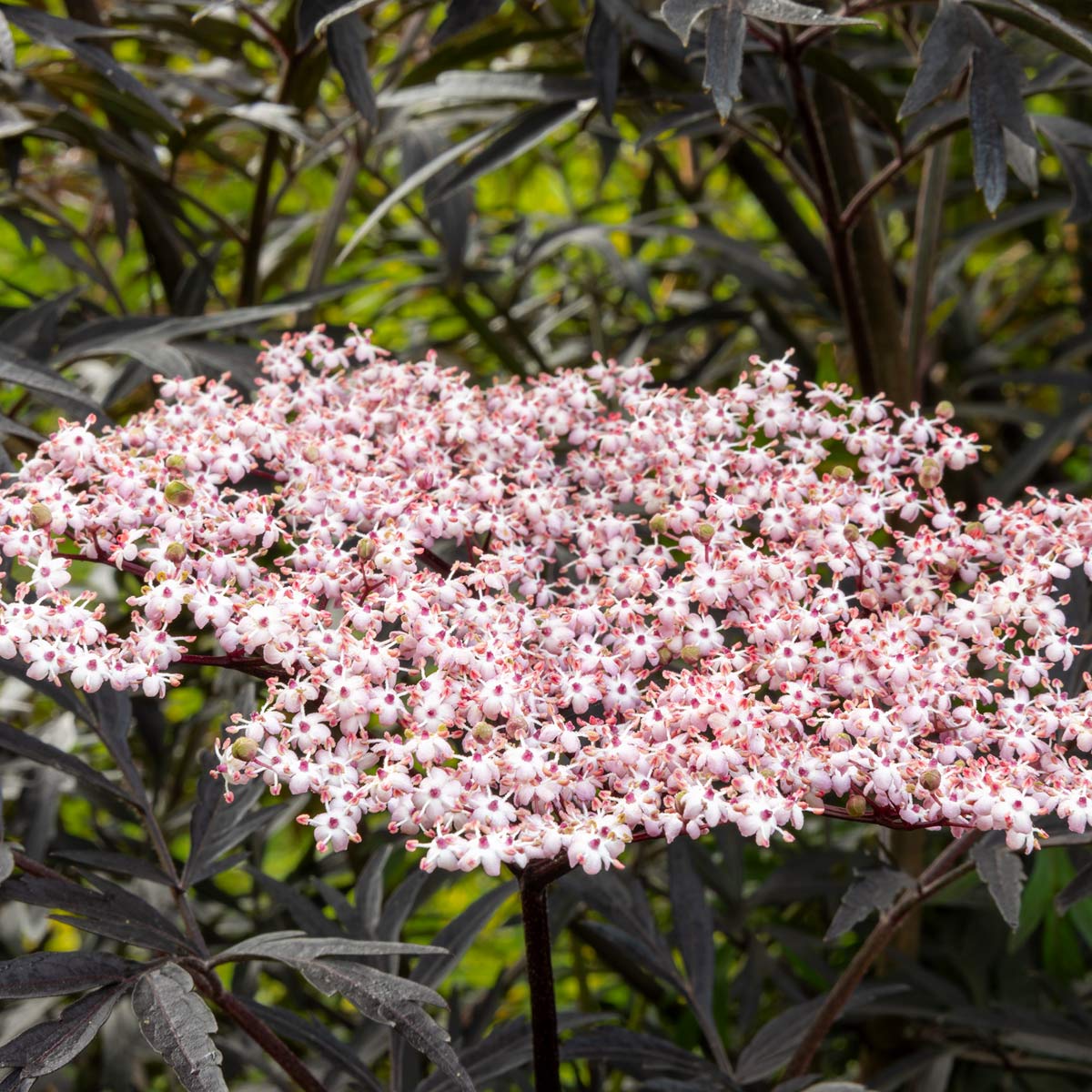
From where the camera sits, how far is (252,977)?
1318 millimetres

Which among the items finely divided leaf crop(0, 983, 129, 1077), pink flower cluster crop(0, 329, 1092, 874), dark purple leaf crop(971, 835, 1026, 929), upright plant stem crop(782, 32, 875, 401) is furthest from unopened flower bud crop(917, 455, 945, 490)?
finely divided leaf crop(0, 983, 129, 1077)

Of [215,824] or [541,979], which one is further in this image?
[215,824]

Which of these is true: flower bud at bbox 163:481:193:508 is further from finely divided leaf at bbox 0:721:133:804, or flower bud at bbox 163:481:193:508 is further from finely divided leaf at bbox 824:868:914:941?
finely divided leaf at bbox 824:868:914:941

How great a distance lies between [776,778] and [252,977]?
0.87 m

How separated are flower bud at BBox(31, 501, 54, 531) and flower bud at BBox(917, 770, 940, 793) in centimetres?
47

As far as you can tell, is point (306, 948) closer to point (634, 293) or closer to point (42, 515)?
point (42, 515)

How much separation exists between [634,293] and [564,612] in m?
0.87

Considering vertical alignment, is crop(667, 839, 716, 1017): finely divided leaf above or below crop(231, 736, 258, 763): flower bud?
below

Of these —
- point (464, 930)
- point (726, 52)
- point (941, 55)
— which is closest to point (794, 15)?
point (726, 52)

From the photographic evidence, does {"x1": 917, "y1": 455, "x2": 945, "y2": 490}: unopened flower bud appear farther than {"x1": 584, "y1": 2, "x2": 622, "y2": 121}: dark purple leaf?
No

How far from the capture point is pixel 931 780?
0.62m

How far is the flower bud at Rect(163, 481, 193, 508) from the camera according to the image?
28.3 inches

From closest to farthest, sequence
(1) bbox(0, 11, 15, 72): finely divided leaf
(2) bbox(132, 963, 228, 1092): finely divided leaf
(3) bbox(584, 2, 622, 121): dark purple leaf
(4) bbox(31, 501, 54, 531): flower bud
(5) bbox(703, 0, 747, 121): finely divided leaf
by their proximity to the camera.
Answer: (2) bbox(132, 963, 228, 1092): finely divided leaf, (4) bbox(31, 501, 54, 531): flower bud, (5) bbox(703, 0, 747, 121): finely divided leaf, (1) bbox(0, 11, 15, 72): finely divided leaf, (3) bbox(584, 2, 622, 121): dark purple leaf

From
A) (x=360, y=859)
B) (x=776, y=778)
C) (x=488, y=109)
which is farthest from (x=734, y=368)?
(x=776, y=778)
